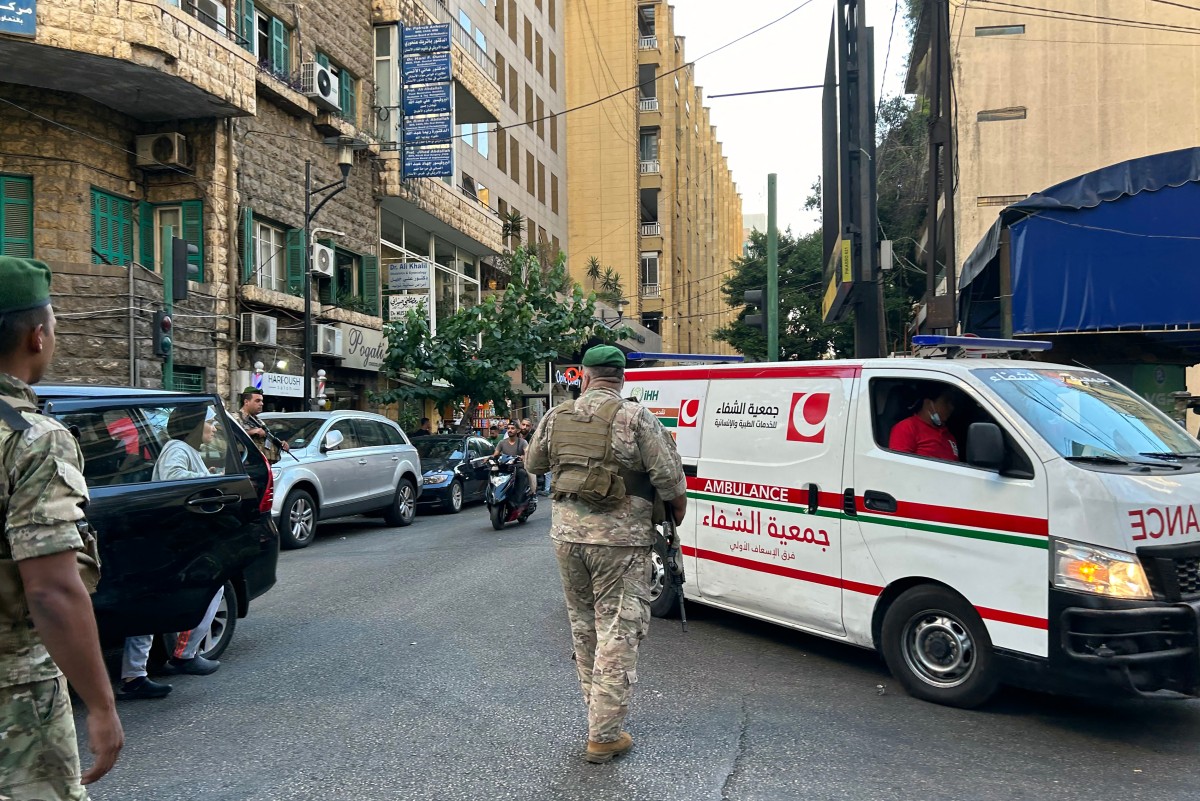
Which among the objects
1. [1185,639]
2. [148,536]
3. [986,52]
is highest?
[986,52]

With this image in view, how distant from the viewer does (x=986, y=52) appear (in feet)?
80.0

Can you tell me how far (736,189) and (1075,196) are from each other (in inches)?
4599

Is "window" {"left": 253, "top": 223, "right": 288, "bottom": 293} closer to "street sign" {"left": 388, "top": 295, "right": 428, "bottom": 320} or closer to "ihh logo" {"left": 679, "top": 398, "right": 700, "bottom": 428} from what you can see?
"street sign" {"left": 388, "top": 295, "right": 428, "bottom": 320}

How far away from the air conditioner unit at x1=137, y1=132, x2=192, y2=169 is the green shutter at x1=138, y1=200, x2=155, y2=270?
32.1 inches

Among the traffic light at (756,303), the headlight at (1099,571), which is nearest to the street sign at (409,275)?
the traffic light at (756,303)

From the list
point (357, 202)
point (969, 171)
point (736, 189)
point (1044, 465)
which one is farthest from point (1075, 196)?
Result: point (736, 189)

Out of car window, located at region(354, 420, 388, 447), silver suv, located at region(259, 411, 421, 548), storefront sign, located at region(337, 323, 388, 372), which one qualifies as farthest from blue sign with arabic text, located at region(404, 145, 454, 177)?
car window, located at region(354, 420, 388, 447)

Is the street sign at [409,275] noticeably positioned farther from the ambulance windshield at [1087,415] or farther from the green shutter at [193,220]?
the ambulance windshield at [1087,415]

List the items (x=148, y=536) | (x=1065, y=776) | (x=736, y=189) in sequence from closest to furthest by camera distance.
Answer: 1. (x=1065, y=776)
2. (x=148, y=536)
3. (x=736, y=189)

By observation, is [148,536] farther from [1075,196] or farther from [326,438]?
[1075,196]

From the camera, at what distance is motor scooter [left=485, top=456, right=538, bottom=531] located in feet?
44.2

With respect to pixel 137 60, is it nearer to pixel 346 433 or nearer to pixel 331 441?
pixel 346 433

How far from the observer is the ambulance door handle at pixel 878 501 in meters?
5.27

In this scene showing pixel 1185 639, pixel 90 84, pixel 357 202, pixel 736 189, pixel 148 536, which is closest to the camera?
pixel 1185 639
